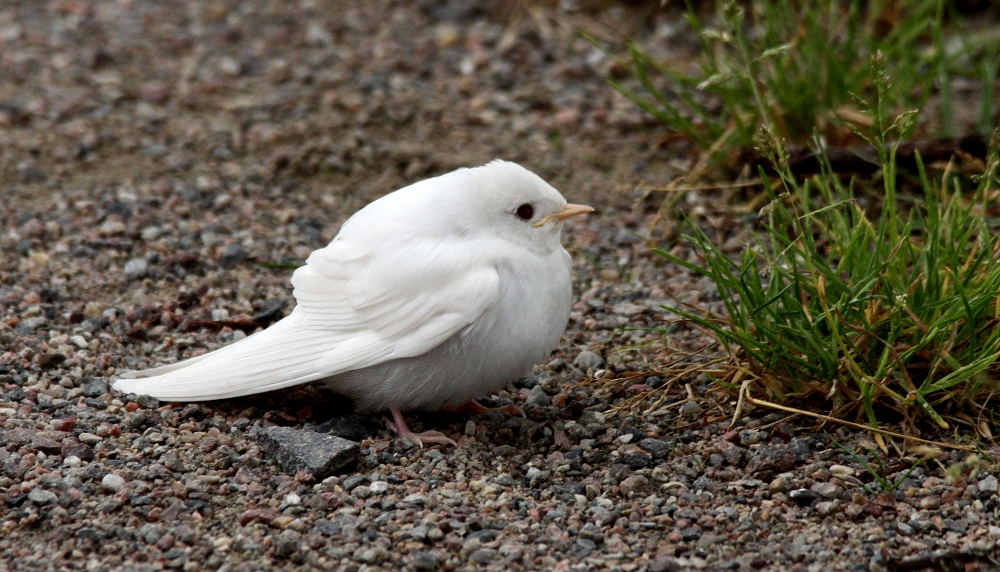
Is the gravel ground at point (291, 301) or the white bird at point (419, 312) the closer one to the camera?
the gravel ground at point (291, 301)

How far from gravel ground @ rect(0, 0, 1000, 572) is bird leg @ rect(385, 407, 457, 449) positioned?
0.06 meters

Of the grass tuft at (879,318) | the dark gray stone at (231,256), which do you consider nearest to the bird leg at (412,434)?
the grass tuft at (879,318)

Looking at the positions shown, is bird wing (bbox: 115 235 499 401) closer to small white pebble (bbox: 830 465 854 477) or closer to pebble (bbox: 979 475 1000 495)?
small white pebble (bbox: 830 465 854 477)

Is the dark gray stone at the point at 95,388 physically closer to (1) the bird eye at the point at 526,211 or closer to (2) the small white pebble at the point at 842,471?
(1) the bird eye at the point at 526,211

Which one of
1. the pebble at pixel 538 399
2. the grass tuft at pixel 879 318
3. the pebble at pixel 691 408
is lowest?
the pebble at pixel 538 399

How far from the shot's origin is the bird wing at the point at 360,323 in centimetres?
371

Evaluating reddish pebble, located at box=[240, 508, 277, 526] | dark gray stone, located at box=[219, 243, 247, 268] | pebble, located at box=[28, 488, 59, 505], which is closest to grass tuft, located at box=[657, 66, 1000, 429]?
reddish pebble, located at box=[240, 508, 277, 526]

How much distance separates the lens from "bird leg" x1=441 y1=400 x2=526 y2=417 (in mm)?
4070

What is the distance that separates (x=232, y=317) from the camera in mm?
4664

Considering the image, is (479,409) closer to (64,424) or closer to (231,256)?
(64,424)

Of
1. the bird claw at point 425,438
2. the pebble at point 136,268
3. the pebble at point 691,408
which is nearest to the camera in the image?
the bird claw at point 425,438

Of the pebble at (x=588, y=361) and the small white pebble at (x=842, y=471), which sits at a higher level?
the small white pebble at (x=842, y=471)

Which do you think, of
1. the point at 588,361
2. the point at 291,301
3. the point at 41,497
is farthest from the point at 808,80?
the point at 41,497

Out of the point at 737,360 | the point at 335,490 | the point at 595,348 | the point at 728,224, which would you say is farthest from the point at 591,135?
the point at 335,490
